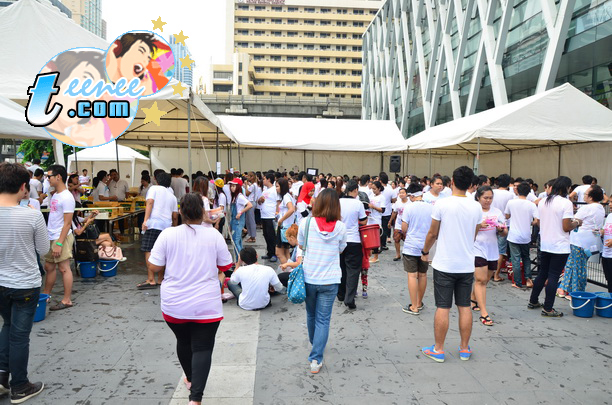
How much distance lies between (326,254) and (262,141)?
14.3 metres

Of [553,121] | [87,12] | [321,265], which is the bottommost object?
[321,265]

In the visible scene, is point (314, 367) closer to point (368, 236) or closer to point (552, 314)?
point (368, 236)

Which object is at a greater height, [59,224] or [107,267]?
[59,224]

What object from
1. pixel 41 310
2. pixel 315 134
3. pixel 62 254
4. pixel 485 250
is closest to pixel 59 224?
pixel 62 254

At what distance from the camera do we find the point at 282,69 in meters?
79.6

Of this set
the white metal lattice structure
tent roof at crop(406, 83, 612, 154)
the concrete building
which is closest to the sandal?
tent roof at crop(406, 83, 612, 154)

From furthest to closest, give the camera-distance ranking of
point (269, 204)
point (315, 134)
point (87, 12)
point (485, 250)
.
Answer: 1. point (87, 12)
2. point (315, 134)
3. point (269, 204)
4. point (485, 250)

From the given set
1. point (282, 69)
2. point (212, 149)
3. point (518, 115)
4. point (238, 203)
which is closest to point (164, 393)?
point (238, 203)

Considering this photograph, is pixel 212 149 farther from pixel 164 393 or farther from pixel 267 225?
pixel 164 393

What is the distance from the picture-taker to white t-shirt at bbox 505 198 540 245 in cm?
653

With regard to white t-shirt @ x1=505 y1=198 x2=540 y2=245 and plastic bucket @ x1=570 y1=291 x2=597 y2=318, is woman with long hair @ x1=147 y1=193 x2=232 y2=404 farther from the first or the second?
white t-shirt @ x1=505 y1=198 x2=540 y2=245

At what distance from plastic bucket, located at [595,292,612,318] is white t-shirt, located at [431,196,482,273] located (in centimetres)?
284

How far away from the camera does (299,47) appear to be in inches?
3132

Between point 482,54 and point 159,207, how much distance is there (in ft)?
67.1
